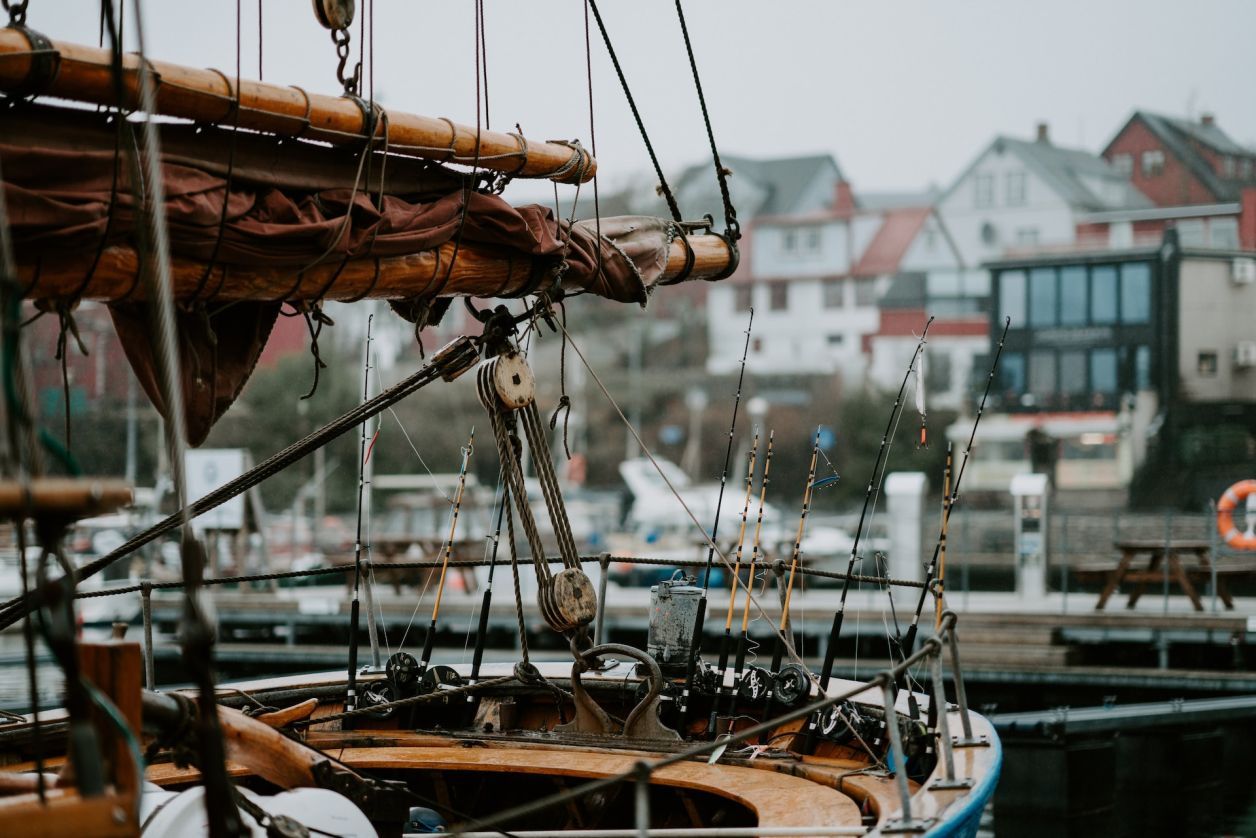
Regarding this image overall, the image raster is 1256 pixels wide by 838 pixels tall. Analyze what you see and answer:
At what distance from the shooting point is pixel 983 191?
44031 mm

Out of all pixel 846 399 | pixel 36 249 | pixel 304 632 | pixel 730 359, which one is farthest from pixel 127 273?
pixel 730 359

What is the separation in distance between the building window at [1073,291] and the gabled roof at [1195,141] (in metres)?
7.12

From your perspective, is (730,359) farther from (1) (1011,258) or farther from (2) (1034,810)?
(2) (1034,810)

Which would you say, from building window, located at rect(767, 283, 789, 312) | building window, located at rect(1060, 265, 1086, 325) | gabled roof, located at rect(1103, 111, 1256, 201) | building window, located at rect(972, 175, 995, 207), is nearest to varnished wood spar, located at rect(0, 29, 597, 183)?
building window, located at rect(1060, 265, 1086, 325)

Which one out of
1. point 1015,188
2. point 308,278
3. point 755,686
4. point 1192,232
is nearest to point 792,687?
point 755,686

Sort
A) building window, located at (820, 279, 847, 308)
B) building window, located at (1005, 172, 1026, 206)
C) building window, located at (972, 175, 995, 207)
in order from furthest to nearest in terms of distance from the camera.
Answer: building window, located at (820, 279, 847, 308) → building window, located at (972, 175, 995, 207) → building window, located at (1005, 172, 1026, 206)

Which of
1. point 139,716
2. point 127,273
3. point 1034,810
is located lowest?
point 1034,810

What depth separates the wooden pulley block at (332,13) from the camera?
536cm

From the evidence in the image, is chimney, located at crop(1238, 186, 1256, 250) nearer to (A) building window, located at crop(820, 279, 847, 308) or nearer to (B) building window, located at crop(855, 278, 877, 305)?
(B) building window, located at crop(855, 278, 877, 305)

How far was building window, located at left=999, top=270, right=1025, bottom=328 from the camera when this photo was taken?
34625mm

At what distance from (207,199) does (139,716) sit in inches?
77.5

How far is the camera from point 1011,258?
35.5m

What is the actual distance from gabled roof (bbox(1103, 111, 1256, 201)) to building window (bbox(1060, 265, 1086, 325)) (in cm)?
712

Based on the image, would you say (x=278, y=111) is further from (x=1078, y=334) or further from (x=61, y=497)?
(x=1078, y=334)
